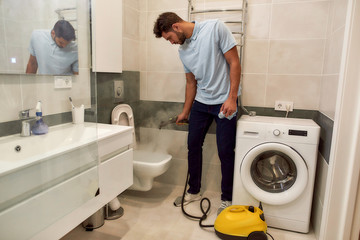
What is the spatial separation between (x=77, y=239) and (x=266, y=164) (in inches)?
57.1

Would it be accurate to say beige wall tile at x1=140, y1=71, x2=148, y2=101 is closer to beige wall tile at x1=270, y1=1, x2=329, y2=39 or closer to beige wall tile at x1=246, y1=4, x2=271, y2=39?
beige wall tile at x1=246, y1=4, x2=271, y2=39

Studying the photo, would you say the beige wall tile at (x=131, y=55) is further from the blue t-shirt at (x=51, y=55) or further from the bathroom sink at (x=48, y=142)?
the bathroom sink at (x=48, y=142)

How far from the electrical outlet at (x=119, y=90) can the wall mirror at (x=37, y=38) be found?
0.56m

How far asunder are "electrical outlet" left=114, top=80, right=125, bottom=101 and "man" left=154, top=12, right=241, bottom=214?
0.55 meters

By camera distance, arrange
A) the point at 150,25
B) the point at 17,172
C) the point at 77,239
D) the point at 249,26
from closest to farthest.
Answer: the point at 17,172, the point at 77,239, the point at 249,26, the point at 150,25

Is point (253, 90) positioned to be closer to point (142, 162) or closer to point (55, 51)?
point (142, 162)

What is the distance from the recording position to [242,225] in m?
1.71

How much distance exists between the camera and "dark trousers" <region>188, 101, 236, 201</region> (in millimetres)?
2051

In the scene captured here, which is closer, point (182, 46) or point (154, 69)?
point (182, 46)

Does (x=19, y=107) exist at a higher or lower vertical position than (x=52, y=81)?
lower

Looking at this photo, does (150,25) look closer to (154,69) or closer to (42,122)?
(154,69)

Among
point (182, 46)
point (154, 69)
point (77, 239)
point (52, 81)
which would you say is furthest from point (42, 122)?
point (154, 69)

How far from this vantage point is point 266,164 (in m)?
2.05

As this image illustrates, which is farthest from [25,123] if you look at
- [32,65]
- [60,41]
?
[60,41]
